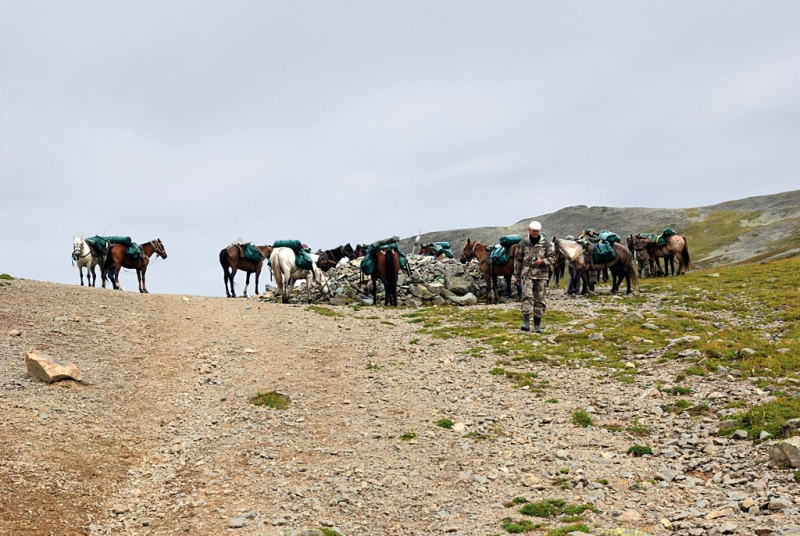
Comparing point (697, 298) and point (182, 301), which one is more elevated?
point (182, 301)

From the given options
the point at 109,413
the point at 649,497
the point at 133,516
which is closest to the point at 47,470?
the point at 133,516

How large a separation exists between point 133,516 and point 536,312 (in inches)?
493

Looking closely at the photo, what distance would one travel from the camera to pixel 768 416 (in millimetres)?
9117

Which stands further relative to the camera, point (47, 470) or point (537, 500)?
point (47, 470)

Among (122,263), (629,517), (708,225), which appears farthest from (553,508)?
(708,225)

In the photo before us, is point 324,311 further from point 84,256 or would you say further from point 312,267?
point 84,256

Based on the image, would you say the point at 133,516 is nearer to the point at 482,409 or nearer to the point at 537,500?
the point at 537,500

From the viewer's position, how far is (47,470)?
8516mm

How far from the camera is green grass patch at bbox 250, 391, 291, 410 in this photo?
460 inches

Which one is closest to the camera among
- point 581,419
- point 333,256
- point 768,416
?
point 768,416

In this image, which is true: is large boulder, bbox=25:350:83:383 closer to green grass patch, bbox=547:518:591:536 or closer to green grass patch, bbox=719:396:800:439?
green grass patch, bbox=547:518:591:536

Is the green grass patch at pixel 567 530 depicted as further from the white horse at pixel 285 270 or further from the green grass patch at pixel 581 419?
the white horse at pixel 285 270

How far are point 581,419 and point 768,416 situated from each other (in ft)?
9.58

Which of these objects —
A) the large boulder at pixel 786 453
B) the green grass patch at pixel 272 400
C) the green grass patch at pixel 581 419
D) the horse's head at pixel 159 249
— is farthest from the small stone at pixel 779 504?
the horse's head at pixel 159 249
